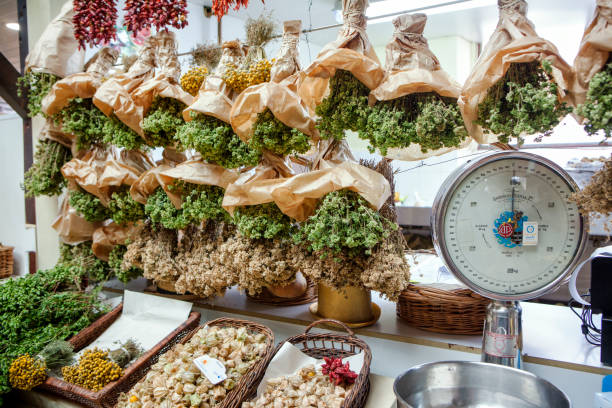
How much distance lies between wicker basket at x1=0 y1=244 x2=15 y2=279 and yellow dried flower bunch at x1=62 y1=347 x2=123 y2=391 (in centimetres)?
229

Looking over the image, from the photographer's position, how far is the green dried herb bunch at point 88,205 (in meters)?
1.69

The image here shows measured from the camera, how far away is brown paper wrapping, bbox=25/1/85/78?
1756mm

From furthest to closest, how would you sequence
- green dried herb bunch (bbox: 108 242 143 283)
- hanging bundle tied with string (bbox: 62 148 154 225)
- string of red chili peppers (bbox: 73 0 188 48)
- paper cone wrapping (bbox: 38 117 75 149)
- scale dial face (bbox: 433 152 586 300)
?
paper cone wrapping (bbox: 38 117 75 149) < green dried herb bunch (bbox: 108 242 143 283) < hanging bundle tied with string (bbox: 62 148 154 225) < string of red chili peppers (bbox: 73 0 188 48) < scale dial face (bbox: 433 152 586 300)

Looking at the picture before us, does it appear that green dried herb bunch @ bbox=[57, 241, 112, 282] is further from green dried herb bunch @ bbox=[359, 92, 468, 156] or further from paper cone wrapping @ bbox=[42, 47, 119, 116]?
green dried herb bunch @ bbox=[359, 92, 468, 156]

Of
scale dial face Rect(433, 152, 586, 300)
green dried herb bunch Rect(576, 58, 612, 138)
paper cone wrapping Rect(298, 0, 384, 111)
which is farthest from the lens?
paper cone wrapping Rect(298, 0, 384, 111)

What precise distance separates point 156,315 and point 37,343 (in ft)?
1.22

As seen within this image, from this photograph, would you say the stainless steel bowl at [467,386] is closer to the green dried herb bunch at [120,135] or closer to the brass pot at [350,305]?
the brass pot at [350,305]

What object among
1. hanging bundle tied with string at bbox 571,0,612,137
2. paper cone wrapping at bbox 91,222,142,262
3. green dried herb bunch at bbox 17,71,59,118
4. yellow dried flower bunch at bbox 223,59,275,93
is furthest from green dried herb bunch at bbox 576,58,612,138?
green dried herb bunch at bbox 17,71,59,118

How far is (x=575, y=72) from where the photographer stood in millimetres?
876

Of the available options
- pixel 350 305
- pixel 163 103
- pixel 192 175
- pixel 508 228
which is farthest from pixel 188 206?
pixel 508 228

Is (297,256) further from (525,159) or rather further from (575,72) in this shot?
(575,72)

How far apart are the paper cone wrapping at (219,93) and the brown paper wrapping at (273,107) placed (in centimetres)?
9

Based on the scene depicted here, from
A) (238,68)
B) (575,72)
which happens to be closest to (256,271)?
(238,68)

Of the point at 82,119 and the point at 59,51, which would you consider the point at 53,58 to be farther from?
the point at 82,119
